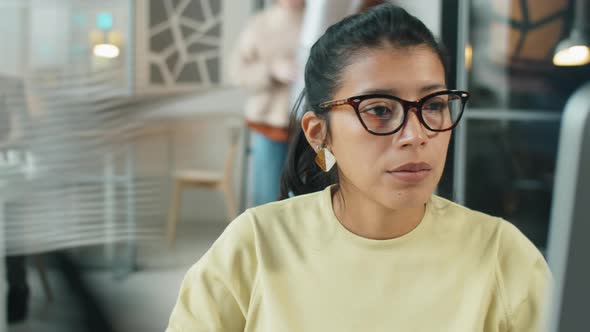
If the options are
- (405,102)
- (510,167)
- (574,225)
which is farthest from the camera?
(510,167)

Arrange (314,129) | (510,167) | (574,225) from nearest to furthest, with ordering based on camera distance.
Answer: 1. (574,225)
2. (314,129)
3. (510,167)

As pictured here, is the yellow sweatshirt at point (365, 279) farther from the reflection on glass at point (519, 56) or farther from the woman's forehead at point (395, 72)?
the reflection on glass at point (519, 56)

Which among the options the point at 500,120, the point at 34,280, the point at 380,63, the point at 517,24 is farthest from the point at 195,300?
the point at 500,120

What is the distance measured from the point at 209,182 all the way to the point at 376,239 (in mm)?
426

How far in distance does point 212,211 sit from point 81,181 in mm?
221

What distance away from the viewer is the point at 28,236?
1.15m

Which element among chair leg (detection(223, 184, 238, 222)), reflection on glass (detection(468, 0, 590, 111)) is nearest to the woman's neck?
chair leg (detection(223, 184, 238, 222))

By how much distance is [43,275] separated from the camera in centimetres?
117

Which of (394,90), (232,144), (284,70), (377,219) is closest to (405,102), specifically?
(394,90)

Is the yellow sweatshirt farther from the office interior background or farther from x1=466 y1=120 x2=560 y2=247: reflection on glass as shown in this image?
x1=466 y1=120 x2=560 y2=247: reflection on glass

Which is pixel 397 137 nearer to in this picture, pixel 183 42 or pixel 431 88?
pixel 431 88

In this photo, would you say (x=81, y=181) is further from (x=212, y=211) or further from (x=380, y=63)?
(x=380, y=63)

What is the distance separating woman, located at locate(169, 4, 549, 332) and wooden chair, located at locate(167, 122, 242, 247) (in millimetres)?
291

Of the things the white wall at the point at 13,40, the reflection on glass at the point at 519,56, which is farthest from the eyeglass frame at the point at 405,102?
the reflection on glass at the point at 519,56
